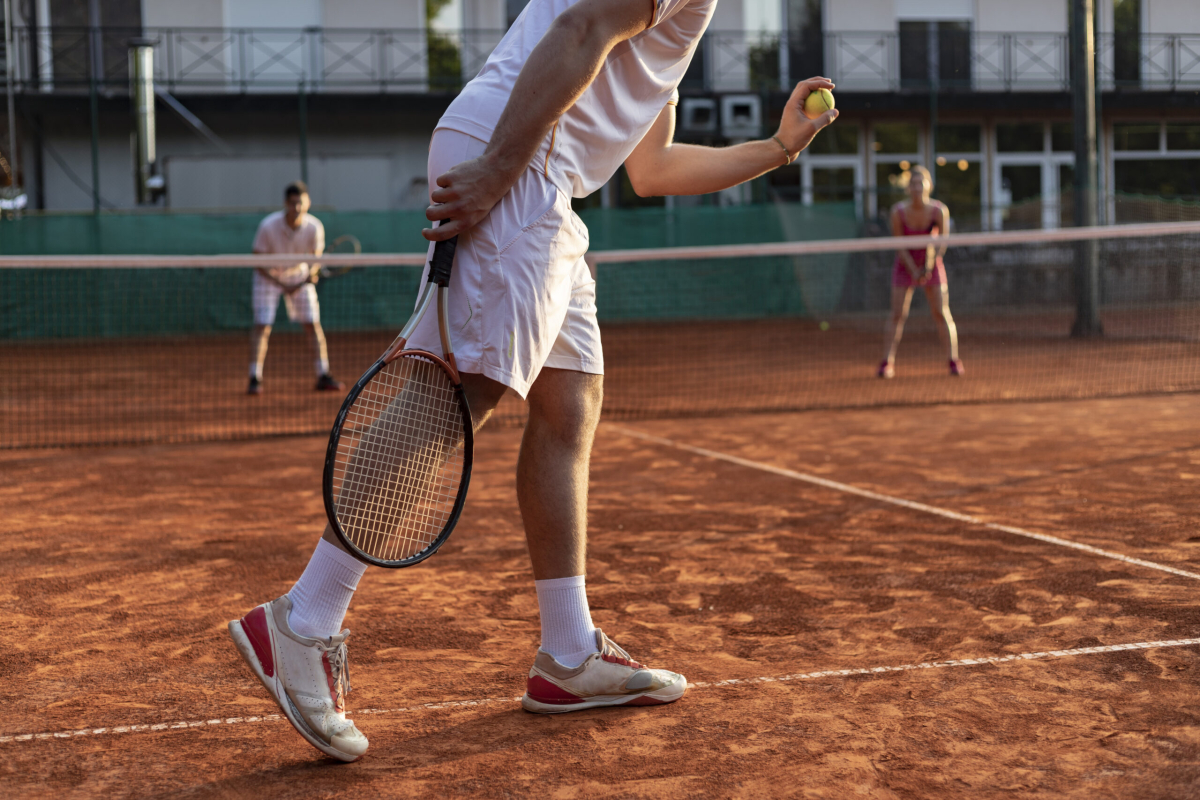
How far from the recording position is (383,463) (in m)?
2.31

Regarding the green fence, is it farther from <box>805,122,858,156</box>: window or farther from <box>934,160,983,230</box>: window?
<box>934,160,983,230</box>: window

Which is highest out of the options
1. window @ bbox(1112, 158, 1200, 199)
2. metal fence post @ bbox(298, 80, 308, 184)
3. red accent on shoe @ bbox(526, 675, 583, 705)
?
metal fence post @ bbox(298, 80, 308, 184)

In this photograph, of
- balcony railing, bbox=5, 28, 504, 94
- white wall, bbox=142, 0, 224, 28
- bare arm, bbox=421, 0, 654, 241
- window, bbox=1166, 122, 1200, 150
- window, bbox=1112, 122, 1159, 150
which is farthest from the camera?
window, bbox=1112, 122, 1159, 150

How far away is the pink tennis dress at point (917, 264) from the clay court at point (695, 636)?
4.35m

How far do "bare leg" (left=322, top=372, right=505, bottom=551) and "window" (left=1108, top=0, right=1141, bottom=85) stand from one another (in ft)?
74.5

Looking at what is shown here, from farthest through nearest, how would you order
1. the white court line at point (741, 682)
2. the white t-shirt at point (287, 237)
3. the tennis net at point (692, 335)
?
the white t-shirt at point (287, 237) < the tennis net at point (692, 335) < the white court line at point (741, 682)

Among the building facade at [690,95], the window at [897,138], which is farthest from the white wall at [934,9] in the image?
the window at [897,138]

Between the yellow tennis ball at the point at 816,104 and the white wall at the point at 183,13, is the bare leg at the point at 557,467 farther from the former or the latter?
the white wall at the point at 183,13

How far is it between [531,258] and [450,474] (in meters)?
0.46

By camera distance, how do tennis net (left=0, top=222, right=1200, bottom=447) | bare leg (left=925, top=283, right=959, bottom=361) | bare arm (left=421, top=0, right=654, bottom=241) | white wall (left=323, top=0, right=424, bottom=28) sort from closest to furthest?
bare arm (left=421, top=0, right=654, bottom=241) → tennis net (left=0, top=222, right=1200, bottom=447) → bare leg (left=925, top=283, right=959, bottom=361) → white wall (left=323, top=0, right=424, bottom=28)

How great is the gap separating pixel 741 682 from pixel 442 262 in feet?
3.89

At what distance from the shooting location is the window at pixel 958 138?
23047 millimetres

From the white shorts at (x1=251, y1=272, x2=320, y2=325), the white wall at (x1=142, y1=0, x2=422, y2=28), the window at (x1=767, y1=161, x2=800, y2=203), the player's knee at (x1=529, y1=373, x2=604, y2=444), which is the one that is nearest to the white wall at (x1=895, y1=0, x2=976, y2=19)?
the window at (x1=767, y1=161, x2=800, y2=203)

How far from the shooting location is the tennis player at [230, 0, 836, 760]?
2.26 metres
